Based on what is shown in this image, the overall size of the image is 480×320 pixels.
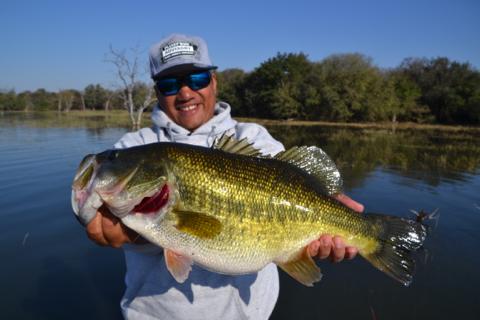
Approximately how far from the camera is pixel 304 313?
405 centimetres

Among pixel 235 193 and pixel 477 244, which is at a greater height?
pixel 235 193

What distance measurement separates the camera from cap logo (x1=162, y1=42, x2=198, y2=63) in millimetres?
2775

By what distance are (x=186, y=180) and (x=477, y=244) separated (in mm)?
6035

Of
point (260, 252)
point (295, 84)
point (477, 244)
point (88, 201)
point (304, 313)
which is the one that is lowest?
point (304, 313)

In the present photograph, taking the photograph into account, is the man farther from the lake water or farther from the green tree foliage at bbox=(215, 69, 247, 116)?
the green tree foliage at bbox=(215, 69, 247, 116)

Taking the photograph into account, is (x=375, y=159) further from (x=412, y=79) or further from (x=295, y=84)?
(x=412, y=79)

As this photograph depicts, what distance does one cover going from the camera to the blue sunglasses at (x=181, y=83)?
280cm

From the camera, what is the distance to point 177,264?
190cm

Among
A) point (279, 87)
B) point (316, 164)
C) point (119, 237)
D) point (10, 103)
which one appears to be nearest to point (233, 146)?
point (316, 164)

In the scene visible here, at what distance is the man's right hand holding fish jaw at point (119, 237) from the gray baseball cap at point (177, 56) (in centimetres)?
147

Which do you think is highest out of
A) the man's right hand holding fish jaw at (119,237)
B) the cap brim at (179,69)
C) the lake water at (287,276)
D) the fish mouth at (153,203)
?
the cap brim at (179,69)

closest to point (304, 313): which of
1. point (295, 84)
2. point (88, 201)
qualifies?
point (88, 201)

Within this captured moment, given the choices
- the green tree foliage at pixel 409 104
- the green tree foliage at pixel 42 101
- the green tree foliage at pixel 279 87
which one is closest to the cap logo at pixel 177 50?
the green tree foliage at pixel 409 104

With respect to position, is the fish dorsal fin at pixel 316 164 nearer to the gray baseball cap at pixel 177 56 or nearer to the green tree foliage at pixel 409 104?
the gray baseball cap at pixel 177 56
